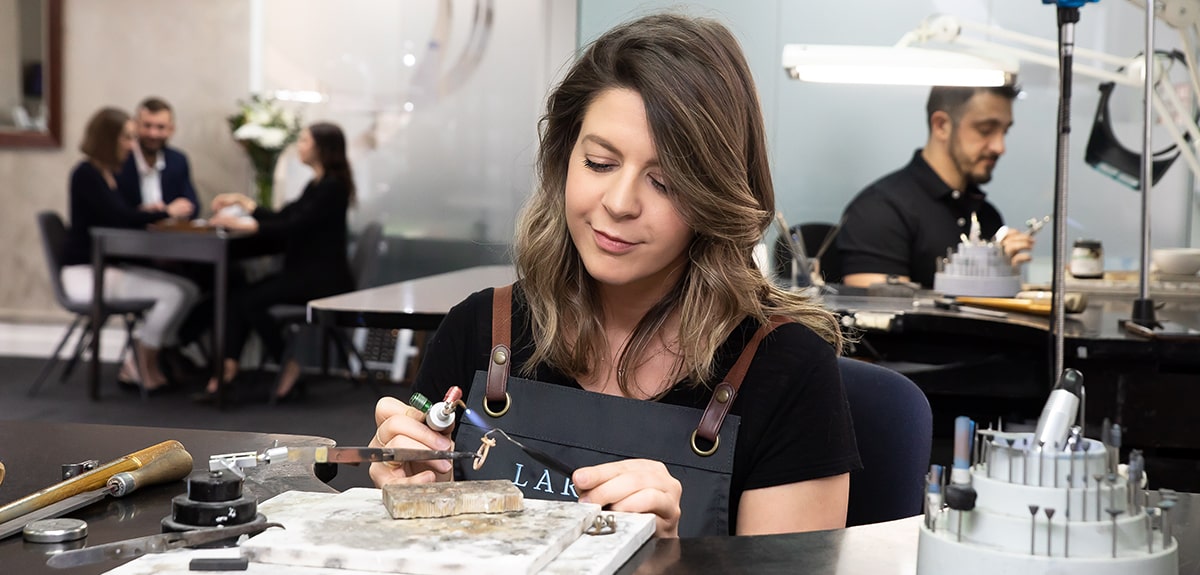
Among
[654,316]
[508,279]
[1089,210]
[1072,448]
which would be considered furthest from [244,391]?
[1072,448]

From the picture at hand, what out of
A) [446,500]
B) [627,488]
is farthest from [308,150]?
[446,500]

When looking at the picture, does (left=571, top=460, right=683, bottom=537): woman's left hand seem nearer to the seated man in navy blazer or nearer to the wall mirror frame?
the seated man in navy blazer

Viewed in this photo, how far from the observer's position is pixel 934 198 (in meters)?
4.60

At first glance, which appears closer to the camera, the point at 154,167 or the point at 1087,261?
the point at 1087,261

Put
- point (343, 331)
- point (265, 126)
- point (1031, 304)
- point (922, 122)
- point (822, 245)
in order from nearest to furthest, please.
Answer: point (1031, 304) < point (822, 245) < point (922, 122) < point (265, 126) < point (343, 331)

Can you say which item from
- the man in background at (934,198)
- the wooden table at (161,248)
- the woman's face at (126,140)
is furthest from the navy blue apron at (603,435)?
the woman's face at (126,140)

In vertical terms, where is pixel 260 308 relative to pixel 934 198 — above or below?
below

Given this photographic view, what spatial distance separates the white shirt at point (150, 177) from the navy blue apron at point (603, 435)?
18.7 feet

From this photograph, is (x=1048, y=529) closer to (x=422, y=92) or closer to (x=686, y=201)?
(x=686, y=201)

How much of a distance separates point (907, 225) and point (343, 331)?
350 cm

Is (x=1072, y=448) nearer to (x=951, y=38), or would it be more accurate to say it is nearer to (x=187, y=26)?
(x=951, y=38)

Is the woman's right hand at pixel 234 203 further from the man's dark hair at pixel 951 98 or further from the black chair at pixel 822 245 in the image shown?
the man's dark hair at pixel 951 98

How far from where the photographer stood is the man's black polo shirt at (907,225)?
4484 millimetres

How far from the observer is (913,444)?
1665mm
